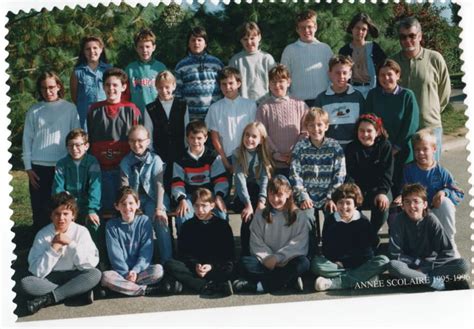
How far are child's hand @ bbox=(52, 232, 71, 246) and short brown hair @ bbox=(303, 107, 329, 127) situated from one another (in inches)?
84.7

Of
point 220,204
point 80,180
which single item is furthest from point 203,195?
point 80,180

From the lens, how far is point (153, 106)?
5746mm

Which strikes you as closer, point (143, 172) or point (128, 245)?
point (128, 245)

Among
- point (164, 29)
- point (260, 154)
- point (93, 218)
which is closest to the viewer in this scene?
point (93, 218)

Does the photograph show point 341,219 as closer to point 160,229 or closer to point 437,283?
point 437,283

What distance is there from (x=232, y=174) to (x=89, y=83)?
4.88ft

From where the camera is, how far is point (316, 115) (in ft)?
18.0

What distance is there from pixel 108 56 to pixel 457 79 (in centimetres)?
320

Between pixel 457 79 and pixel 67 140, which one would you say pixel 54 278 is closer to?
pixel 67 140

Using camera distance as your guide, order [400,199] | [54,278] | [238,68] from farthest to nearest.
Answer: [238,68] < [400,199] < [54,278]

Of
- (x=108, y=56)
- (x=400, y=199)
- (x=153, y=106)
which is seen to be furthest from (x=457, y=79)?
(x=108, y=56)

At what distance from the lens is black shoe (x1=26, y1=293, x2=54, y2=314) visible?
497cm

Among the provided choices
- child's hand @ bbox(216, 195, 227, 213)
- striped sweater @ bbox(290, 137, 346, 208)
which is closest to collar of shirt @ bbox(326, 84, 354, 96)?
striped sweater @ bbox(290, 137, 346, 208)

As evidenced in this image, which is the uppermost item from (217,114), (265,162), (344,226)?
(217,114)
